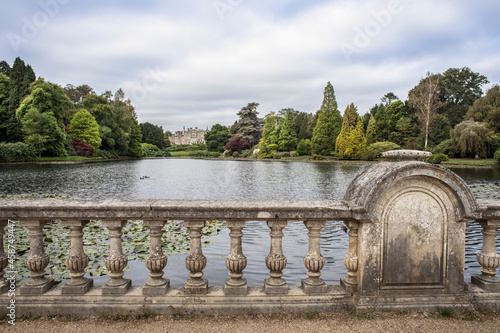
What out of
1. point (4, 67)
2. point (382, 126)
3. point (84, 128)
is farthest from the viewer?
point (382, 126)

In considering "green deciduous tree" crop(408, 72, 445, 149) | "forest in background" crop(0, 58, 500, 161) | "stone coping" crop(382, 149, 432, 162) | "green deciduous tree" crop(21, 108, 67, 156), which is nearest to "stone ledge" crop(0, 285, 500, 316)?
"stone coping" crop(382, 149, 432, 162)

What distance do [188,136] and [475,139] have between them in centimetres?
13294

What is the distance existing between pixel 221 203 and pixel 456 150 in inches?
1731

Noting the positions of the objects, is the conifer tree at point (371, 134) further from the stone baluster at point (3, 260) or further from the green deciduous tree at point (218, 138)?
the stone baluster at point (3, 260)

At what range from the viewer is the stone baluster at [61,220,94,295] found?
254 cm

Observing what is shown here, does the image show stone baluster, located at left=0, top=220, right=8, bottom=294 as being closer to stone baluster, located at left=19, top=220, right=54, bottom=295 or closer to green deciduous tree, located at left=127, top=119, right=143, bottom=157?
stone baluster, located at left=19, top=220, right=54, bottom=295

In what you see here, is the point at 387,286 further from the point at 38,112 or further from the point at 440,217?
the point at 38,112

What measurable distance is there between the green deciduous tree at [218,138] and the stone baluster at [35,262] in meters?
83.5

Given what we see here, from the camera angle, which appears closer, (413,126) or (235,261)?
(235,261)

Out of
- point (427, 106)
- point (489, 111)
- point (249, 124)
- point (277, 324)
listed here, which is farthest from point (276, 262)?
point (249, 124)

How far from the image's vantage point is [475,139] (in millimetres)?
35812

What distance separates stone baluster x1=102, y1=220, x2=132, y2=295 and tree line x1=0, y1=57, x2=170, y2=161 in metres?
41.1

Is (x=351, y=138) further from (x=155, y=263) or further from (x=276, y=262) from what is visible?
(x=155, y=263)

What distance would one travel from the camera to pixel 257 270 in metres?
5.98
